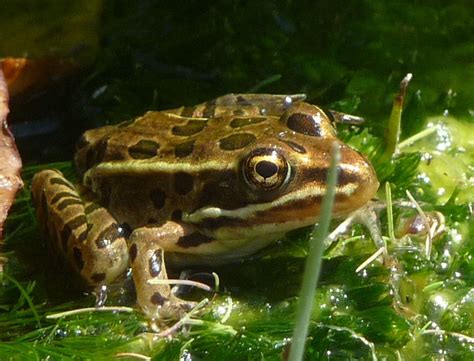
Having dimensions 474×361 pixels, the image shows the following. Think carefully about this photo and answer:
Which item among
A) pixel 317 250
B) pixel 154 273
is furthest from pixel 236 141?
pixel 317 250

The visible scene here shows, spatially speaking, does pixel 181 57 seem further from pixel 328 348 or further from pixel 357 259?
pixel 328 348

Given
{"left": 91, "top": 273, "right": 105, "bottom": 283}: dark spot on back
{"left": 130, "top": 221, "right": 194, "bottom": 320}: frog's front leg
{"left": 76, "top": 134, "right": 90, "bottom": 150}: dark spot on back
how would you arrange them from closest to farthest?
{"left": 130, "top": 221, "right": 194, "bottom": 320}: frog's front leg, {"left": 91, "top": 273, "right": 105, "bottom": 283}: dark spot on back, {"left": 76, "top": 134, "right": 90, "bottom": 150}: dark spot on back

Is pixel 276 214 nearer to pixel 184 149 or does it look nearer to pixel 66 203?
pixel 184 149

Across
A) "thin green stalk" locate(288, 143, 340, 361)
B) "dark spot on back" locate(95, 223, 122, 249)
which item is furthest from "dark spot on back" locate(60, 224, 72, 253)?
"thin green stalk" locate(288, 143, 340, 361)

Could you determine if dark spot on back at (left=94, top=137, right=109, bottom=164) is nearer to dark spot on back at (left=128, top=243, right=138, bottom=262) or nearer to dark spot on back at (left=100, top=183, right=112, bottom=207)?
dark spot on back at (left=100, top=183, right=112, bottom=207)

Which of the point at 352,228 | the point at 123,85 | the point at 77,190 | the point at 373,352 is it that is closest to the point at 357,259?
the point at 352,228

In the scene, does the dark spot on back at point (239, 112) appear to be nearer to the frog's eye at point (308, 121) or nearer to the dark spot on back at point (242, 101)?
the dark spot on back at point (242, 101)
